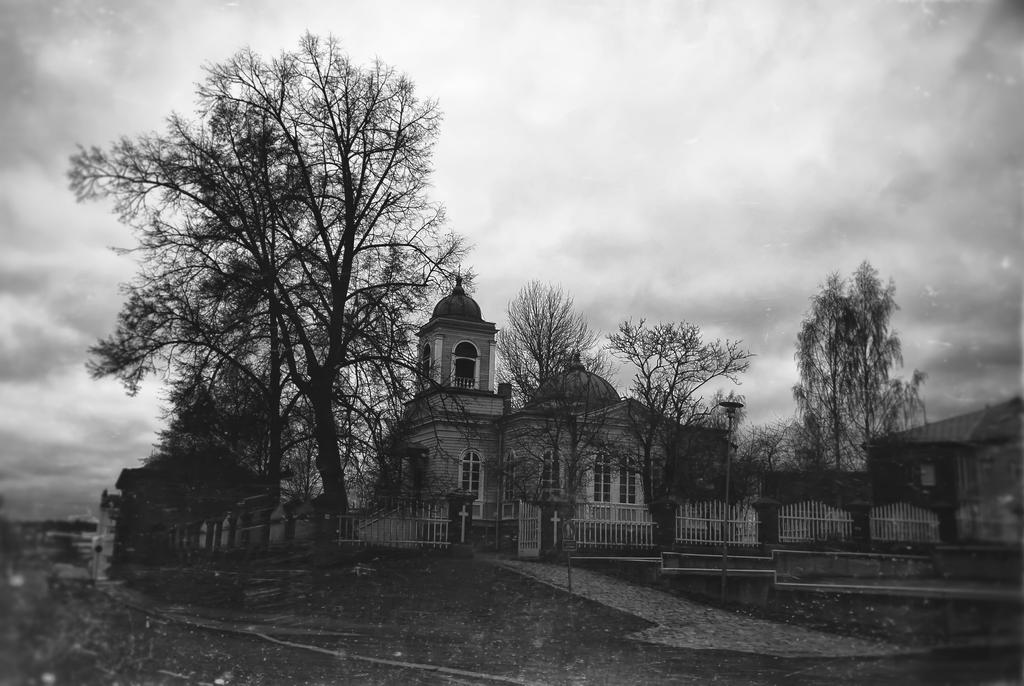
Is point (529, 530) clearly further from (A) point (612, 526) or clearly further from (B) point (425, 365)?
(B) point (425, 365)

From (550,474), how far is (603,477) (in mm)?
1004

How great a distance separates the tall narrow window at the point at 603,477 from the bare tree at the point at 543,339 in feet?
2.66

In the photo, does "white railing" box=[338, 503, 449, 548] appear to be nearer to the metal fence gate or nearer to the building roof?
the metal fence gate

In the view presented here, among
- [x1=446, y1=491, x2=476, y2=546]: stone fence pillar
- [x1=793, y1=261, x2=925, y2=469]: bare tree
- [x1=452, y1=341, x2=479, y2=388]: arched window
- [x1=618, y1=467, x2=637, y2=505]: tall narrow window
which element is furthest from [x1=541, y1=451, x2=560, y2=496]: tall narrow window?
[x1=793, y1=261, x2=925, y2=469]: bare tree

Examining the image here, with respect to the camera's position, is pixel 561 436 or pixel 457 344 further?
pixel 561 436

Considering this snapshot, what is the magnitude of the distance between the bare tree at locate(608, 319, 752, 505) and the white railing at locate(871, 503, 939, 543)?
1.06 meters

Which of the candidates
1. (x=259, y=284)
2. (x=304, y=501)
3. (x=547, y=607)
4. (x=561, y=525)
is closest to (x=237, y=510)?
(x=304, y=501)

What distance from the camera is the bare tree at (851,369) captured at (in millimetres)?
3551

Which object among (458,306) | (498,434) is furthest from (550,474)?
(458,306)

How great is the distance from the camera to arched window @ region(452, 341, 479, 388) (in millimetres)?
4531

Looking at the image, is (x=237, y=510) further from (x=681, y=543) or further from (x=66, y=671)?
(x=681, y=543)

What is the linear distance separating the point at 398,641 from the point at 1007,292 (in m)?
3.63

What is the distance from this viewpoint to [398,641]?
4375 mm

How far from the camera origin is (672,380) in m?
4.46
